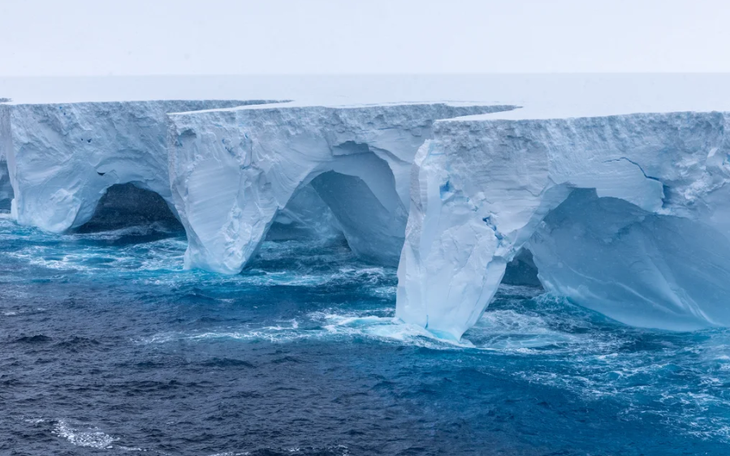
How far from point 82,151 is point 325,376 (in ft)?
45.5

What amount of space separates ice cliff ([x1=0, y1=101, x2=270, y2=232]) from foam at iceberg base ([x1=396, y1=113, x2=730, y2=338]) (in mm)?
11029

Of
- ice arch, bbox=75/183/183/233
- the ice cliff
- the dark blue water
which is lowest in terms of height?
the dark blue water

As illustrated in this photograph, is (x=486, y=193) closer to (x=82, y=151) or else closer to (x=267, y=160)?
(x=267, y=160)

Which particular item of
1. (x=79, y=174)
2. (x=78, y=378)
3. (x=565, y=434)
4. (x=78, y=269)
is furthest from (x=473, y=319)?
(x=79, y=174)

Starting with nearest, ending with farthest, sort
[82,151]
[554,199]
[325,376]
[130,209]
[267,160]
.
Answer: [325,376] < [554,199] < [267,160] < [82,151] < [130,209]

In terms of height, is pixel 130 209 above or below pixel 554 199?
below

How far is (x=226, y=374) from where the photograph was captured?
44.8 ft

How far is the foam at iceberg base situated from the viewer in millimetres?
15000

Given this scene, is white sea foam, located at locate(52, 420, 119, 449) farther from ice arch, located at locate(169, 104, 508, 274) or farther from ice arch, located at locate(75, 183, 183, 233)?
ice arch, located at locate(75, 183, 183, 233)

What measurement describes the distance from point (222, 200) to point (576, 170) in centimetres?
849

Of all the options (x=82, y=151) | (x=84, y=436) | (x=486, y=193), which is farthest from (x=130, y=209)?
(x=84, y=436)

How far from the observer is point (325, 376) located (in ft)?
44.4

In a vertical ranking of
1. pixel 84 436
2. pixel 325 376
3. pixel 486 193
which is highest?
pixel 486 193

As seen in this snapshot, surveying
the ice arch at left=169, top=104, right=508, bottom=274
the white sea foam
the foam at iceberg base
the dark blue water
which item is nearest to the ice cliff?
the ice arch at left=169, top=104, right=508, bottom=274
